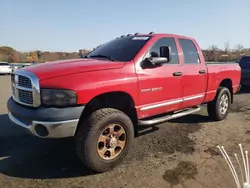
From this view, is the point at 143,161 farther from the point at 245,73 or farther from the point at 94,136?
the point at 245,73

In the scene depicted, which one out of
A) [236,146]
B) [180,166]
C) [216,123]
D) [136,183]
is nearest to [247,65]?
[216,123]

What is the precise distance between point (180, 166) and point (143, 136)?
145 centimetres

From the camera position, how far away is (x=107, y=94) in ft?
12.1

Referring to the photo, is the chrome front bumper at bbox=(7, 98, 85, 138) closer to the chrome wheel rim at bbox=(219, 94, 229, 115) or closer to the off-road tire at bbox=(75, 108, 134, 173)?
the off-road tire at bbox=(75, 108, 134, 173)

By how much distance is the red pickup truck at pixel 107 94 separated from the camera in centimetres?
323

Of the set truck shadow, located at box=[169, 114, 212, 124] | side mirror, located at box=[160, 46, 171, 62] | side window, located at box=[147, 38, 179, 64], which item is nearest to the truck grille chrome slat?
side window, located at box=[147, 38, 179, 64]

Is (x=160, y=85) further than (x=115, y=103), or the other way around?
(x=160, y=85)

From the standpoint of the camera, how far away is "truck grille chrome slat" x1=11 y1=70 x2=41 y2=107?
3273mm

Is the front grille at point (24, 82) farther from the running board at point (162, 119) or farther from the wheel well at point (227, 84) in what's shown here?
the wheel well at point (227, 84)

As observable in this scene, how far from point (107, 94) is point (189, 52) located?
2.45 metres

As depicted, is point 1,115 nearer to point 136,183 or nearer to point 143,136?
point 143,136

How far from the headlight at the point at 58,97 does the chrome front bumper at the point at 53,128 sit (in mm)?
240

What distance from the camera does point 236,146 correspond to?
4582mm

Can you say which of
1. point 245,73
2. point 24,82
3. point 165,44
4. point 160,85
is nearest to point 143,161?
point 160,85
